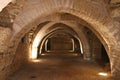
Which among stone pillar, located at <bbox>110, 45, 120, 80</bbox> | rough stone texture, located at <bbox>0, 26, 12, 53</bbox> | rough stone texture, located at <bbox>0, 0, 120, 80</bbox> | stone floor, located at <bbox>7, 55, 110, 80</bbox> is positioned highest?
rough stone texture, located at <bbox>0, 0, 120, 80</bbox>

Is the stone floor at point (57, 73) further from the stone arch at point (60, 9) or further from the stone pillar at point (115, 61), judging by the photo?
the stone arch at point (60, 9)

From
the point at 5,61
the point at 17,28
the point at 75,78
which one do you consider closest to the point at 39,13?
the point at 17,28

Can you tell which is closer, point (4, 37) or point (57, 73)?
point (4, 37)

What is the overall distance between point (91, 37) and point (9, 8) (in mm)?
6959

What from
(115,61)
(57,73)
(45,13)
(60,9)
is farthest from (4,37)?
(115,61)

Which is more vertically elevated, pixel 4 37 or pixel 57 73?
pixel 4 37

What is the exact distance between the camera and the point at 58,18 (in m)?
6.94

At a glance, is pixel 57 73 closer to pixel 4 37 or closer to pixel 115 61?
pixel 115 61

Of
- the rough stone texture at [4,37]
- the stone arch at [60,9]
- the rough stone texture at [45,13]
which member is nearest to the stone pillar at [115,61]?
the rough stone texture at [45,13]

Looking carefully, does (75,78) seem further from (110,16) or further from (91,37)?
(91,37)

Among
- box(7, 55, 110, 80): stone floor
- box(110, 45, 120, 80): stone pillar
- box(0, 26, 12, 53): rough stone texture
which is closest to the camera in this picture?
box(0, 26, 12, 53): rough stone texture

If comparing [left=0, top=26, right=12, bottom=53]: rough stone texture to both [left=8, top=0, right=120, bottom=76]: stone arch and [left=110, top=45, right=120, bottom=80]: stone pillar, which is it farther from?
[left=110, top=45, right=120, bottom=80]: stone pillar

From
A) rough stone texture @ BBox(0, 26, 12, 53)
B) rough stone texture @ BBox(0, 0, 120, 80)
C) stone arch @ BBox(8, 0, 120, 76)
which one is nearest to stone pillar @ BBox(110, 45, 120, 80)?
rough stone texture @ BBox(0, 0, 120, 80)

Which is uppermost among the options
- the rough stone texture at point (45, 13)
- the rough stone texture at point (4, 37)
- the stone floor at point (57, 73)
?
the rough stone texture at point (45, 13)
